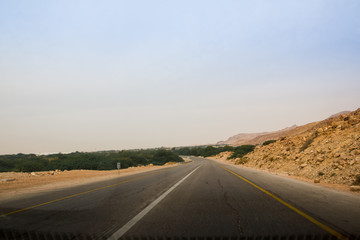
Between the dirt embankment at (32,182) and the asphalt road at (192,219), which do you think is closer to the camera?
the asphalt road at (192,219)

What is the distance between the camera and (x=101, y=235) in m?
4.74

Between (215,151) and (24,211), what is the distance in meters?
120

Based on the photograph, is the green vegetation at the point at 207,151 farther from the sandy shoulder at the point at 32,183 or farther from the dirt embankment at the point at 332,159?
the sandy shoulder at the point at 32,183

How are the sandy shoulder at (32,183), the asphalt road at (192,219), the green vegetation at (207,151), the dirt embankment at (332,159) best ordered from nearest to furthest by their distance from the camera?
the asphalt road at (192,219), the sandy shoulder at (32,183), the dirt embankment at (332,159), the green vegetation at (207,151)

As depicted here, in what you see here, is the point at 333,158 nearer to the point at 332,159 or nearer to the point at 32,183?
the point at 332,159

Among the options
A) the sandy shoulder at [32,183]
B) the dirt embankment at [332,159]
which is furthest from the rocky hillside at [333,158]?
the sandy shoulder at [32,183]

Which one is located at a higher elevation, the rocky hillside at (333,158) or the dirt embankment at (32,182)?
the rocky hillside at (333,158)

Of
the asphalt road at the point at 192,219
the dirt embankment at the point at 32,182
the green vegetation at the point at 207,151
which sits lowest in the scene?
the dirt embankment at the point at 32,182

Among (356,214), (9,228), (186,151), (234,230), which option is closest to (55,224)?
(9,228)

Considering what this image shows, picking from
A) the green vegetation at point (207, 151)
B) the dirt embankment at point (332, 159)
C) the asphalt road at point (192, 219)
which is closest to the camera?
the asphalt road at point (192, 219)

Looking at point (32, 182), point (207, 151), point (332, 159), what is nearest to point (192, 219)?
point (332, 159)

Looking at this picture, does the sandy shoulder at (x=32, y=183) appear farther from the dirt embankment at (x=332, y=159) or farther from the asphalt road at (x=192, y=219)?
the dirt embankment at (x=332, y=159)

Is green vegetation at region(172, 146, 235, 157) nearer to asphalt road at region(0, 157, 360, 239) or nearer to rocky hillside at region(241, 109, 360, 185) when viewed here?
rocky hillside at region(241, 109, 360, 185)

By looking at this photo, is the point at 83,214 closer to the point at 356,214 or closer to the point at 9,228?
the point at 9,228
